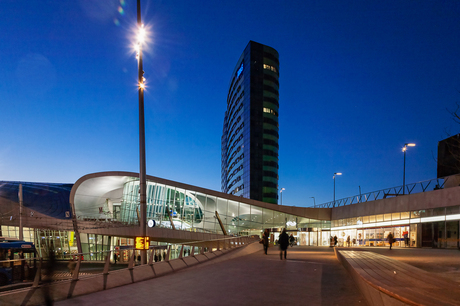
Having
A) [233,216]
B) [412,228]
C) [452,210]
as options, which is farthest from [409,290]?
[233,216]

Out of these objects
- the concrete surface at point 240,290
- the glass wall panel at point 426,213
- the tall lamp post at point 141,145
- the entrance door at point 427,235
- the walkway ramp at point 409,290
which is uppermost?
the tall lamp post at point 141,145

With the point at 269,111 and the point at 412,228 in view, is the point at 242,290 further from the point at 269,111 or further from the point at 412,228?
the point at 269,111

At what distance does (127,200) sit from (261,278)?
3647cm

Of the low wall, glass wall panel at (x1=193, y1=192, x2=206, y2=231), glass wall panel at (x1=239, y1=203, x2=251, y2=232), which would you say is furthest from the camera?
glass wall panel at (x1=239, y1=203, x2=251, y2=232)

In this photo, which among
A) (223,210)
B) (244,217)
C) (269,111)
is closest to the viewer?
(223,210)

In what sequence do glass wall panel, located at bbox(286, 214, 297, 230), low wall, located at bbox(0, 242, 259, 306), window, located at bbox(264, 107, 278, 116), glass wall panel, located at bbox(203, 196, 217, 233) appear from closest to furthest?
low wall, located at bbox(0, 242, 259, 306)
glass wall panel, located at bbox(203, 196, 217, 233)
glass wall panel, located at bbox(286, 214, 297, 230)
window, located at bbox(264, 107, 278, 116)

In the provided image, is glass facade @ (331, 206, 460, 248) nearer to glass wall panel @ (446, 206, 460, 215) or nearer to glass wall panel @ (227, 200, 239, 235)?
glass wall panel @ (446, 206, 460, 215)

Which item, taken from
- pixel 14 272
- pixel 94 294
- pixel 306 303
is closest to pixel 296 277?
pixel 306 303

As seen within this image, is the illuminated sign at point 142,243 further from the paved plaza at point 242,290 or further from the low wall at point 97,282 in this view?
the paved plaza at point 242,290

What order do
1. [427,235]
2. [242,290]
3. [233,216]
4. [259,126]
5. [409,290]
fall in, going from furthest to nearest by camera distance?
[259,126] → [233,216] → [427,235] → [242,290] → [409,290]

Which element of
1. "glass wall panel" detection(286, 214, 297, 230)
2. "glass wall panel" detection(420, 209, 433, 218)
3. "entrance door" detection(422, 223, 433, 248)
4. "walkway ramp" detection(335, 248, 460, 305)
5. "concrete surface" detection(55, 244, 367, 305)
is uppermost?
"walkway ramp" detection(335, 248, 460, 305)

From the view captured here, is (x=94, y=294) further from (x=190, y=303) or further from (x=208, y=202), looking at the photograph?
(x=208, y=202)

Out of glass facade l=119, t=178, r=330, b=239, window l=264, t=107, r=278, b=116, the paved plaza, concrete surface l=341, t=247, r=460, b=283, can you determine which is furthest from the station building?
window l=264, t=107, r=278, b=116

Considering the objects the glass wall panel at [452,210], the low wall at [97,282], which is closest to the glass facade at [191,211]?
the glass wall panel at [452,210]
